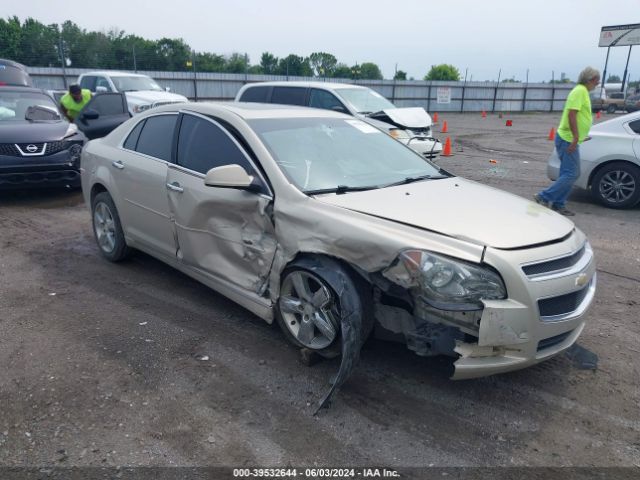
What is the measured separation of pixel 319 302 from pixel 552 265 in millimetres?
1359

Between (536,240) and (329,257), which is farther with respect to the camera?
(329,257)

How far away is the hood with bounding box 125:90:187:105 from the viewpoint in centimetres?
1358

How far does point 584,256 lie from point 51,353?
358cm

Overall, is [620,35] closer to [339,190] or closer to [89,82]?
[89,82]

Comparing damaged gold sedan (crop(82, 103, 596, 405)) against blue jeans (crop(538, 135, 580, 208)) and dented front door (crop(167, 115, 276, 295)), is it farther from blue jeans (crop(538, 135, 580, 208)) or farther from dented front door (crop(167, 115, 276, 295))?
blue jeans (crop(538, 135, 580, 208))

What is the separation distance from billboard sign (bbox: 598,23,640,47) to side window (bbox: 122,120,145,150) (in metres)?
50.9

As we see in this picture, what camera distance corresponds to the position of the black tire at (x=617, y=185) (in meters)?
7.83

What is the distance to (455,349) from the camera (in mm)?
2873

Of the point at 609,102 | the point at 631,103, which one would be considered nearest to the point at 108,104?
the point at 631,103

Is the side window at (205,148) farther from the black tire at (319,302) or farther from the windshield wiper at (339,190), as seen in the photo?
the black tire at (319,302)

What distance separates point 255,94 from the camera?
11.7 metres

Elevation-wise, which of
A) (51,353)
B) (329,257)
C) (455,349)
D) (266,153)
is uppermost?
(266,153)

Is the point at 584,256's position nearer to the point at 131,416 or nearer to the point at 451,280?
the point at 451,280

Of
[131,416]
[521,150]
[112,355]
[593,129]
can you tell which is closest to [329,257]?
[131,416]
